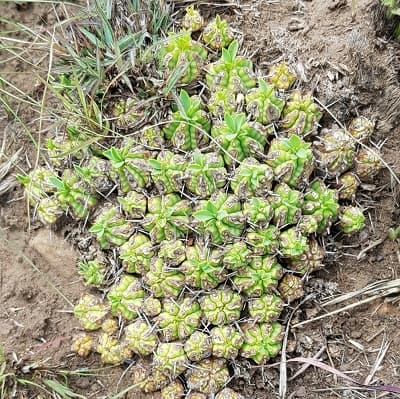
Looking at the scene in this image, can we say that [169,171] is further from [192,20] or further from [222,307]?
[192,20]

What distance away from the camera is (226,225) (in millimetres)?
2438

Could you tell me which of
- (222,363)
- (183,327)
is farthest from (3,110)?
(222,363)

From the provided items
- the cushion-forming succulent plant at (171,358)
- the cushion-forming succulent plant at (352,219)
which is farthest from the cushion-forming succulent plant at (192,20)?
the cushion-forming succulent plant at (171,358)

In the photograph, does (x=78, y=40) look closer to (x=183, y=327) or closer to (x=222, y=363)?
(x=183, y=327)

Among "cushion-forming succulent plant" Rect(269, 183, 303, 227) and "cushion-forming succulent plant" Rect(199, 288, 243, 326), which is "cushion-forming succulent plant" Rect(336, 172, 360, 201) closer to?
"cushion-forming succulent plant" Rect(269, 183, 303, 227)

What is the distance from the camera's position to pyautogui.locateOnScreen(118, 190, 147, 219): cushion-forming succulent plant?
8.44 ft

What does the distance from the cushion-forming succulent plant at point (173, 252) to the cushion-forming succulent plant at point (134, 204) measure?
182mm

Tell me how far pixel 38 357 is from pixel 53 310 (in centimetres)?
22

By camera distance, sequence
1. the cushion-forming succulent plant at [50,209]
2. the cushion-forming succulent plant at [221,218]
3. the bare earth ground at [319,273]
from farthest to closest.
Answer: the cushion-forming succulent plant at [50,209] < the bare earth ground at [319,273] < the cushion-forming succulent plant at [221,218]

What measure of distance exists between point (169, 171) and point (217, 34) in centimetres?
69

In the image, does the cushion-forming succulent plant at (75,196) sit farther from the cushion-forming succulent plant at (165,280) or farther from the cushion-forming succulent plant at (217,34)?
the cushion-forming succulent plant at (217,34)

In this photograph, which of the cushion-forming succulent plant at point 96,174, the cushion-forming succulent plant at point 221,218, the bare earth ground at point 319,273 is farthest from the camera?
the cushion-forming succulent plant at point 96,174

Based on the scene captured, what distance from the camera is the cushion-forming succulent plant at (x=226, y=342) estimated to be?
2.44 m

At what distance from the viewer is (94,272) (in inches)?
Answer: 105
